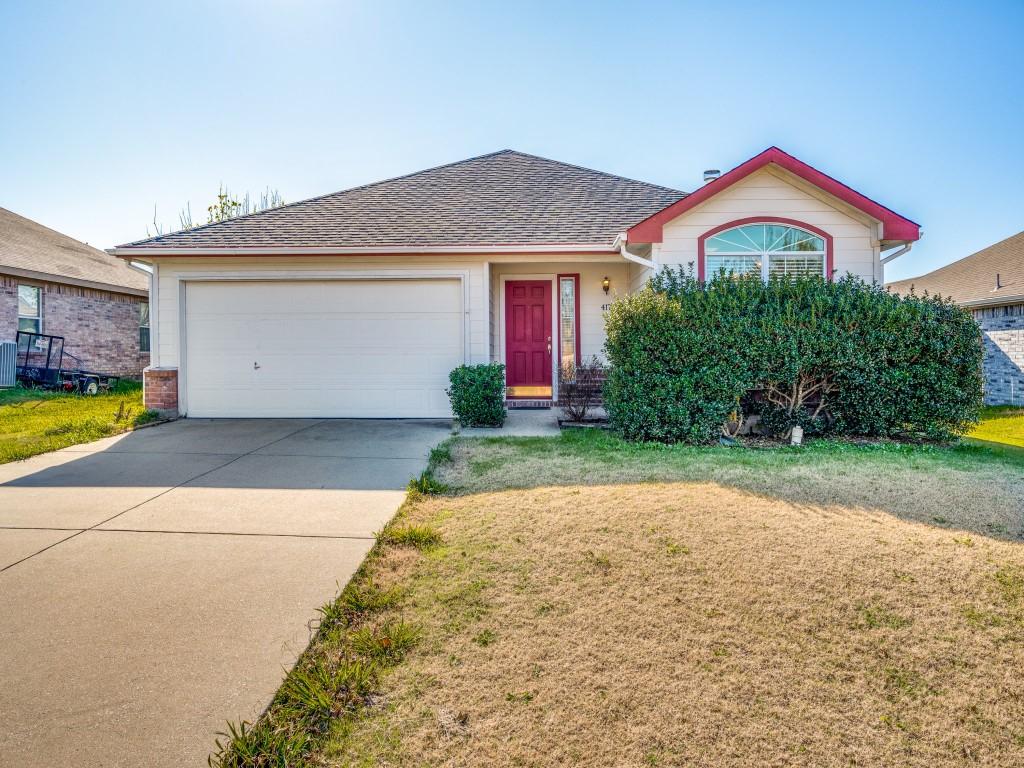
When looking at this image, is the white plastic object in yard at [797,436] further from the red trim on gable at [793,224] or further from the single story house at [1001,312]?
the single story house at [1001,312]

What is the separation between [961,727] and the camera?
1.87 m

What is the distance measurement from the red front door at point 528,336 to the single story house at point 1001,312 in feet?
25.6

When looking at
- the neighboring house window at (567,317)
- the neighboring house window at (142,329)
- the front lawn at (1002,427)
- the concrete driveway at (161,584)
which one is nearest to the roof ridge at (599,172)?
the neighboring house window at (567,317)

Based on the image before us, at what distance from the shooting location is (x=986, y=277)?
1405 centimetres

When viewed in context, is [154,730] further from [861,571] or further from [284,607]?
[861,571]

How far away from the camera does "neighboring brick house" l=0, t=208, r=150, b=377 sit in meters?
12.6

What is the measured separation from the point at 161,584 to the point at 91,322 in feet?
50.0

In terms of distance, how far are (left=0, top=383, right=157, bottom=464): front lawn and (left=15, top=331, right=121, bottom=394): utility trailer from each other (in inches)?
19.3

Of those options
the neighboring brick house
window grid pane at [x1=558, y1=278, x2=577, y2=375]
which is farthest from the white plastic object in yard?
the neighboring brick house

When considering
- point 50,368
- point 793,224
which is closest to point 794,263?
point 793,224

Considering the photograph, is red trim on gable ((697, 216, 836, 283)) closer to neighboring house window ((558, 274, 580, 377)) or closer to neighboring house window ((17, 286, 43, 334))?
neighboring house window ((558, 274, 580, 377))

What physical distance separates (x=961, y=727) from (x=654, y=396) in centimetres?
474

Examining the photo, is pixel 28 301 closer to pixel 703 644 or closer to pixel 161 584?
pixel 161 584

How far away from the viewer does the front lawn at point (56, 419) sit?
6.72 metres
